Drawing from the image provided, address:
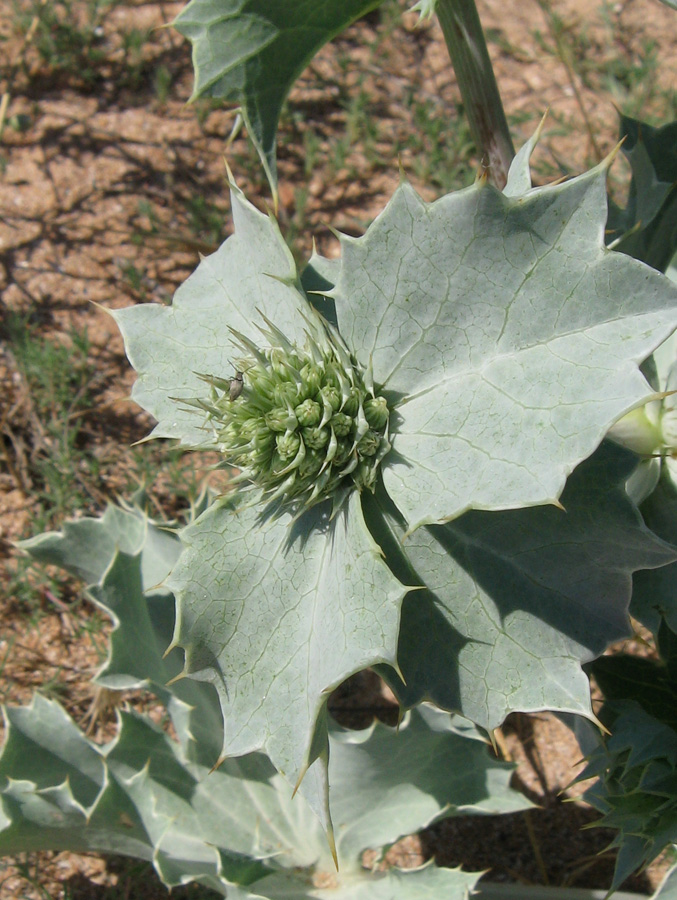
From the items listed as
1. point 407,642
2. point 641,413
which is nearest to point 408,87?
point 641,413

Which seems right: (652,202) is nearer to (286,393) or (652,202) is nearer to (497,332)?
(497,332)

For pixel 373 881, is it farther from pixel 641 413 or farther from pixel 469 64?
pixel 469 64

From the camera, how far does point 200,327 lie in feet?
4.80

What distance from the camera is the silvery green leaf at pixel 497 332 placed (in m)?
1.01

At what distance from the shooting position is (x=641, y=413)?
143 cm

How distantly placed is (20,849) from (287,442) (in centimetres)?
111

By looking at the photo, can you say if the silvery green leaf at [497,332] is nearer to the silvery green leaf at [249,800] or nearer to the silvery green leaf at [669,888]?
the silvery green leaf at [669,888]

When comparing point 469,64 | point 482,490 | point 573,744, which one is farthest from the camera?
point 573,744

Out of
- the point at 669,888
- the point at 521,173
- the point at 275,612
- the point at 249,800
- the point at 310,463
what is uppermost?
the point at 521,173

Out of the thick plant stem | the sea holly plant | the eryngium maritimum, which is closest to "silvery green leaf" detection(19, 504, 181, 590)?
the sea holly plant

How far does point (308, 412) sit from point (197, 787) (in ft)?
3.58

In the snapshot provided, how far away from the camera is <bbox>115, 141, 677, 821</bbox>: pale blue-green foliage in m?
1.05

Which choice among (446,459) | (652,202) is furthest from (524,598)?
(652,202)

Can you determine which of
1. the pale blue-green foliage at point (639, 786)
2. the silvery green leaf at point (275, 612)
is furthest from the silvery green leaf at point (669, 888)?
the silvery green leaf at point (275, 612)
